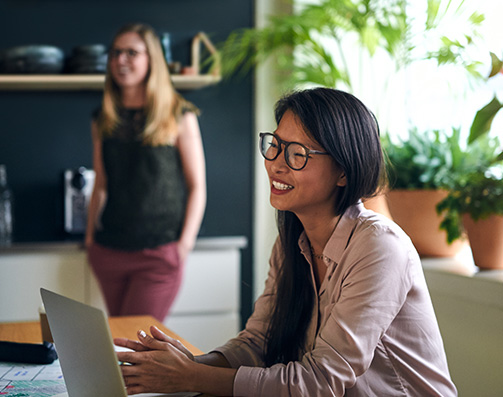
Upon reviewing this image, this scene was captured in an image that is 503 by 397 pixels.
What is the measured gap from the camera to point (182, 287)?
11.4 ft

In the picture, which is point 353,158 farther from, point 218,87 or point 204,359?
point 218,87

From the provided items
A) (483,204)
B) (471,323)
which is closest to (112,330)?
(471,323)

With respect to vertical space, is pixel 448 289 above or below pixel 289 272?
below

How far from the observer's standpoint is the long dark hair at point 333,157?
1.36m

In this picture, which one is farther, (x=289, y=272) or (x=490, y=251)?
(x=490, y=251)

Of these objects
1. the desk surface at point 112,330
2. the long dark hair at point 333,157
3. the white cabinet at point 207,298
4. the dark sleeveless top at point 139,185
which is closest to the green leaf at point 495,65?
the long dark hair at point 333,157

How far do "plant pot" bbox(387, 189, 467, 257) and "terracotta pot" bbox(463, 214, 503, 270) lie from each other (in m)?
0.36

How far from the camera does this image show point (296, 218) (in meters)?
1.61

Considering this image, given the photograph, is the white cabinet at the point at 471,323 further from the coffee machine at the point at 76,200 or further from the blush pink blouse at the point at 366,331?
the coffee machine at the point at 76,200

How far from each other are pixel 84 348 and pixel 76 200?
2.72m

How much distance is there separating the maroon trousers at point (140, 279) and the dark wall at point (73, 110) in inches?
26.9

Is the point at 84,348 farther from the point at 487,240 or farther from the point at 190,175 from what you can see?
the point at 190,175

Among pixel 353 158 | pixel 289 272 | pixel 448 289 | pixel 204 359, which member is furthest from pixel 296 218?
pixel 448 289

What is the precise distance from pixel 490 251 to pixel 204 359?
1.15m
